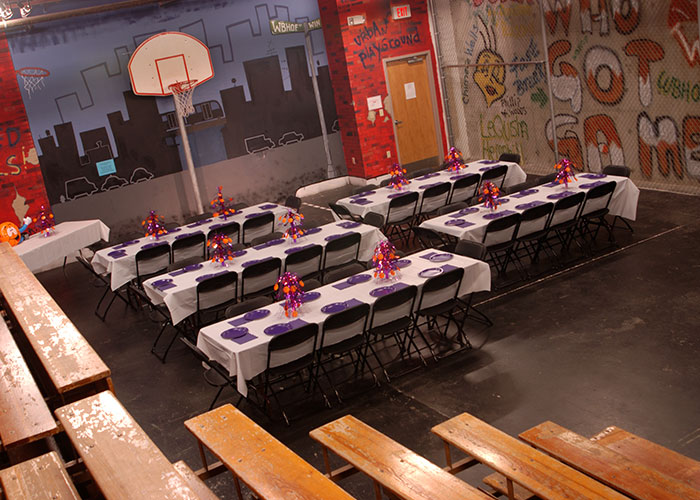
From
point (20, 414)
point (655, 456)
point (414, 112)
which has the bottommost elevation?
point (655, 456)

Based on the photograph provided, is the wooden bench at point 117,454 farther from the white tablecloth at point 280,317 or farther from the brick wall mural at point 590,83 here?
the brick wall mural at point 590,83

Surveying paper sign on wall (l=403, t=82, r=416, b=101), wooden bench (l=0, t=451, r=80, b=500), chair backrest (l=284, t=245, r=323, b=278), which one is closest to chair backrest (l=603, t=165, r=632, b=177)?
chair backrest (l=284, t=245, r=323, b=278)

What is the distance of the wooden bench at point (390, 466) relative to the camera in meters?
3.44

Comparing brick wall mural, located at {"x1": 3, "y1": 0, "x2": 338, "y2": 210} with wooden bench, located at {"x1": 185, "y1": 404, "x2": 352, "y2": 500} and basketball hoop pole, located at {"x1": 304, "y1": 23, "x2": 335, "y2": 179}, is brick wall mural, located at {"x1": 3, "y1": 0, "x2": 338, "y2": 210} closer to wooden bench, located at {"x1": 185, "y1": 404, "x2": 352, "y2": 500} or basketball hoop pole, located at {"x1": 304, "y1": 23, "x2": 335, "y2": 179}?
basketball hoop pole, located at {"x1": 304, "y1": 23, "x2": 335, "y2": 179}

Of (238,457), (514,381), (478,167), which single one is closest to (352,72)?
(478,167)

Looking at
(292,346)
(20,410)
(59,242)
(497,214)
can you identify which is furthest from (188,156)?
(20,410)

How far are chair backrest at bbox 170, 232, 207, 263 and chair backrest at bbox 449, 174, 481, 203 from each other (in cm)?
357

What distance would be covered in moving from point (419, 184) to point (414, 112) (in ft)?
14.3

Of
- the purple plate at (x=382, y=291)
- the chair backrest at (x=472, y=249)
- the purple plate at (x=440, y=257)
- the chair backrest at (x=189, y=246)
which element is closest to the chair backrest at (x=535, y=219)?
the chair backrest at (x=472, y=249)

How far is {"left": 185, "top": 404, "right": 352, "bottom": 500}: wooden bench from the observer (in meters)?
3.08

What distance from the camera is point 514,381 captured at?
21.2 feet

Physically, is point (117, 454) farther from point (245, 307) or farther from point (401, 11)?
point (401, 11)

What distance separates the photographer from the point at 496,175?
1119 cm

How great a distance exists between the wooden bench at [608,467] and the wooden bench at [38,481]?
2648 millimetres
